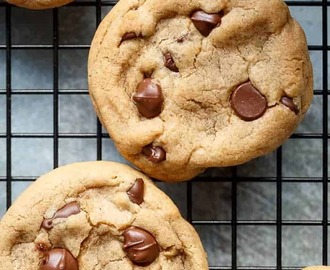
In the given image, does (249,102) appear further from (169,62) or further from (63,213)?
(63,213)

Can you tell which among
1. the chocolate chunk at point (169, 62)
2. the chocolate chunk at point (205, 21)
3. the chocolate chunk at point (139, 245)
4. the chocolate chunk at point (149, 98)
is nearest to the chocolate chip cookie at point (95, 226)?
the chocolate chunk at point (139, 245)

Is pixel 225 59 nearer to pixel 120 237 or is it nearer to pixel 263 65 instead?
pixel 263 65

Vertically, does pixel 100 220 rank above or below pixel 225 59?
below

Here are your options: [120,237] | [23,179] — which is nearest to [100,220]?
[120,237]

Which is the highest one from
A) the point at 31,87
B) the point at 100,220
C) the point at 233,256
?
the point at 31,87

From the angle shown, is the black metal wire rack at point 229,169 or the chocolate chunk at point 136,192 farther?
the black metal wire rack at point 229,169

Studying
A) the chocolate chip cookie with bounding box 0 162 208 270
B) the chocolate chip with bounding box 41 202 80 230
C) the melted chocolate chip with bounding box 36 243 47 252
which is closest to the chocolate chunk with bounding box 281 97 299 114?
the chocolate chip cookie with bounding box 0 162 208 270

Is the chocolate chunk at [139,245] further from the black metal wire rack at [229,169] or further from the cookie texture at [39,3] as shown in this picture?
the cookie texture at [39,3]
